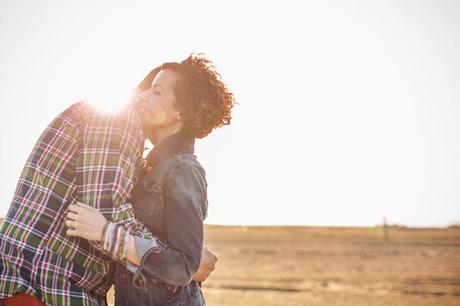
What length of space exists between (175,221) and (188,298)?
413mm

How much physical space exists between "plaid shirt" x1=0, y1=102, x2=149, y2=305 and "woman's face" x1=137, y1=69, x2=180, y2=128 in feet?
1.23

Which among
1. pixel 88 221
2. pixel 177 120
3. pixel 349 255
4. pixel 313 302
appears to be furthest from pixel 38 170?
pixel 349 255

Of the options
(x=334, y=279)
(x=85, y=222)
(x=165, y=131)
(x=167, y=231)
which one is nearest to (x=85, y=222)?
(x=85, y=222)

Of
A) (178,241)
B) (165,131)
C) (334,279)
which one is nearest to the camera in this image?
(178,241)

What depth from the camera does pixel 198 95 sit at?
2.51 m

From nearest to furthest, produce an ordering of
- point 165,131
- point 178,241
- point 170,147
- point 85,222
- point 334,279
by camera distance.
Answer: point 85,222 → point 178,241 → point 170,147 → point 165,131 → point 334,279

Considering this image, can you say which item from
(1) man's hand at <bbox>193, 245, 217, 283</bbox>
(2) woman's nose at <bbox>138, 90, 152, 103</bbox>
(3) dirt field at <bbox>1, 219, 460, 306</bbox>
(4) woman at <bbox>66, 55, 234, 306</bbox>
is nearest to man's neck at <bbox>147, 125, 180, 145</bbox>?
(4) woman at <bbox>66, 55, 234, 306</bbox>

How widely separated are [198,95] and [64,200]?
2.57 feet

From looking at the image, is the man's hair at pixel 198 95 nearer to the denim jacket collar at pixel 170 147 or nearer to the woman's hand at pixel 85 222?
the denim jacket collar at pixel 170 147

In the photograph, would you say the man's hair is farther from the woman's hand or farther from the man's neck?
the woman's hand

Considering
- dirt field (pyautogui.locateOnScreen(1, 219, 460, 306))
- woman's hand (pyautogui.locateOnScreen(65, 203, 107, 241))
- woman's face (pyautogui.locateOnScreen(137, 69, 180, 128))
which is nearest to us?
woman's hand (pyautogui.locateOnScreen(65, 203, 107, 241))

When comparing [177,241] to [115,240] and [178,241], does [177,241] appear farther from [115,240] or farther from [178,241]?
[115,240]

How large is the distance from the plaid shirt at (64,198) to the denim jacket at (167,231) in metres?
0.12

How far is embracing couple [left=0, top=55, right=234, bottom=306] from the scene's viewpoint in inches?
76.5
